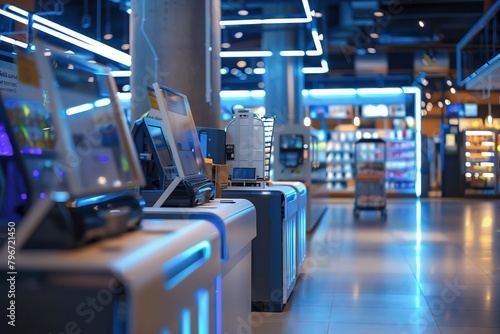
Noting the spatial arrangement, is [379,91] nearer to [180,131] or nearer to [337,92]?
[337,92]

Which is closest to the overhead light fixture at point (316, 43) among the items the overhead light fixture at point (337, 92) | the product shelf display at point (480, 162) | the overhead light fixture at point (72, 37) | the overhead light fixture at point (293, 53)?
the overhead light fixture at point (293, 53)

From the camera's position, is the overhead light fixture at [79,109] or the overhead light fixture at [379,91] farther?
the overhead light fixture at [379,91]

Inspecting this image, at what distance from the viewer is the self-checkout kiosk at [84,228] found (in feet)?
4.82

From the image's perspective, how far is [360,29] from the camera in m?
15.9

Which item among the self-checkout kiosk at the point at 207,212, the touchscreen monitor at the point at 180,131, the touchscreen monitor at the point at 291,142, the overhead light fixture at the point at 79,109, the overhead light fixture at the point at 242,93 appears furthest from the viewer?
the overhead light fixture at the point at 242,93

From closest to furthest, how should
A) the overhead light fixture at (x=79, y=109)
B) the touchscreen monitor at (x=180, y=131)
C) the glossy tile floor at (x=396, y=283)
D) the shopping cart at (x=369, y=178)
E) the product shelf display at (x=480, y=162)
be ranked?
the overhead light fixture at (x=79, y=109)
the touchscreen monitor at (x=180, y=131)
the glossy tile floor at (x=396, y=283)
the shopping cart at (x=369, y=178)
the product shelf display at (x=480, y=162)

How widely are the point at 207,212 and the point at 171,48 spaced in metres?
2.85

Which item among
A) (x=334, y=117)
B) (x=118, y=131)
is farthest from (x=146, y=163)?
(x=334, y=117)

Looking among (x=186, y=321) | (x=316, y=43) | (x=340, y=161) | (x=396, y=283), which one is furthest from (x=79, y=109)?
(x=340, y=161)

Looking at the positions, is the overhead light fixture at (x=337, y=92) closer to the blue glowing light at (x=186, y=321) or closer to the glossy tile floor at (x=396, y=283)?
the glossy tile floor at (x=396, y=283)

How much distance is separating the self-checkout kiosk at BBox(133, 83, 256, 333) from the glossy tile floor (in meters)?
1.33

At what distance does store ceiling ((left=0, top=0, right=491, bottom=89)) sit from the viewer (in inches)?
504

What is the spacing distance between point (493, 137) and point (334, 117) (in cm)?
530

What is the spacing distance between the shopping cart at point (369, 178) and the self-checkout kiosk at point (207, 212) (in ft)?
34.1
